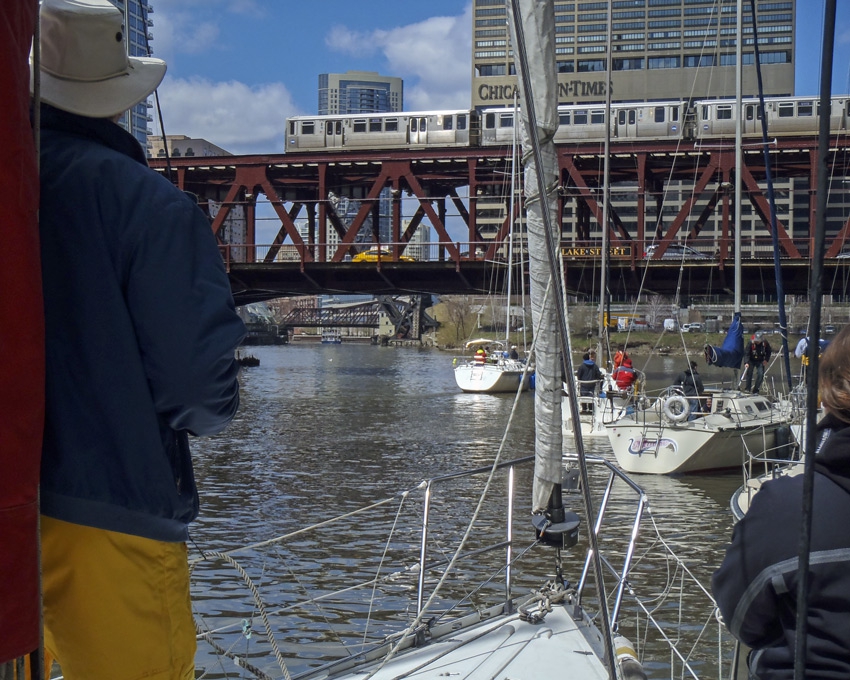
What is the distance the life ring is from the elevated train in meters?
31.8

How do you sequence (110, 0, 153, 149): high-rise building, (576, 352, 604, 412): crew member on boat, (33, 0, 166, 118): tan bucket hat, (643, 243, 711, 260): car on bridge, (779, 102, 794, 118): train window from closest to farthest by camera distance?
(33, 0, 166, 118): tan bucket hat → (110, 0, 153, 149): high-rise building → (576, 352, 604, 412): crew member on boat → (643, 243, 711, 260): car on bridge → (779, 102, 794, 118): train window

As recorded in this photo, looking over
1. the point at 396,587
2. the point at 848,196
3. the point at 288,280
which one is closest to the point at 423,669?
the point at 396,587

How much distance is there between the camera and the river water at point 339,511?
9297 mm

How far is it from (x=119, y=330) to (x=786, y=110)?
176 ft

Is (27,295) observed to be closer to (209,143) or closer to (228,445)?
(228,445)

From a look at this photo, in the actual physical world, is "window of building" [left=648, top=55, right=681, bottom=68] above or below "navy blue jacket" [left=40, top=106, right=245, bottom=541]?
above

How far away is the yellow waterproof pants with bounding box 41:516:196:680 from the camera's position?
2.42 metres

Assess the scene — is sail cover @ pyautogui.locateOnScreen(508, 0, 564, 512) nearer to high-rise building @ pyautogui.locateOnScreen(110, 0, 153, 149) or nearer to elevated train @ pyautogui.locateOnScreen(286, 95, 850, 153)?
high-rise building @ pyautogui.locateOnScreen(110, 0, 153, 149)

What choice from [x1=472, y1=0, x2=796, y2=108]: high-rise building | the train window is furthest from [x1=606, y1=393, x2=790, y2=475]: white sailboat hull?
[x1=472, y1=0, x2=796, y2=108]: high-rise building

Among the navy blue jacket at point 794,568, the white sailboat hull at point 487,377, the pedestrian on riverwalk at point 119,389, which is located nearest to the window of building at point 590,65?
the white sailboat hull at point 487,377

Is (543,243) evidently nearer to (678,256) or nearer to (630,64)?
(678,256)

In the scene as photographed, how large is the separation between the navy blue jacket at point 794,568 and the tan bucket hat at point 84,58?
6.72 ft

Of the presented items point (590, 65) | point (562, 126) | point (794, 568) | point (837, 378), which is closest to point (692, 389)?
point (837, 378)

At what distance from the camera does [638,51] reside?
175 meters
